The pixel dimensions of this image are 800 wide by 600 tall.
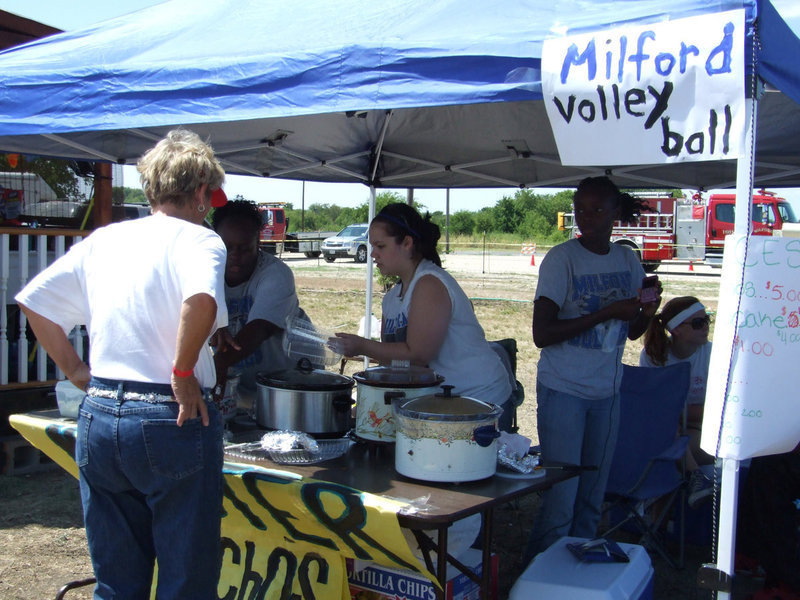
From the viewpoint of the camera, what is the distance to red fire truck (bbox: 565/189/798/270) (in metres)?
22.6

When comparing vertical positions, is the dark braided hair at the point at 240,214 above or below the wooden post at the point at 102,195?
below

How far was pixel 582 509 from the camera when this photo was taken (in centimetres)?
334

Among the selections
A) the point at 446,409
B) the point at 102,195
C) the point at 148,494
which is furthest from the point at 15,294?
the point at 446,409

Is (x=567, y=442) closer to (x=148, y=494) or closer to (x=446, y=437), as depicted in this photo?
(x=446, y=437)

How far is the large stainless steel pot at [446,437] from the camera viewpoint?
216cm

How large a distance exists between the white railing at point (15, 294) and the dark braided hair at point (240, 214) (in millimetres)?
2202

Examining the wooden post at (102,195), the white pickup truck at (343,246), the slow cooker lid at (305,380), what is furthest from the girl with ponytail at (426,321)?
the white pickup truck at (343,246)

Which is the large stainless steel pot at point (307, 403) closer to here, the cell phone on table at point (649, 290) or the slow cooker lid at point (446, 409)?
the slow cooker lid at point (446, 409)

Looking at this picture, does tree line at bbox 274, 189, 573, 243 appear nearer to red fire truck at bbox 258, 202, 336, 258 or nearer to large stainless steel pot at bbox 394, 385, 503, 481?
red fire truck at bbox 258, 202, 336, 258

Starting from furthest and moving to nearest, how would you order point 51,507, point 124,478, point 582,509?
1. point 51,507
2. point 582,509
3. point 124,478

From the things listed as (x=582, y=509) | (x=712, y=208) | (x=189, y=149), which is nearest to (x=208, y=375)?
(x=189, y=149)

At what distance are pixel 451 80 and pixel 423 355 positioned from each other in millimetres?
915

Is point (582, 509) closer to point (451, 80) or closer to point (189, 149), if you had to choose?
point (451, 80)

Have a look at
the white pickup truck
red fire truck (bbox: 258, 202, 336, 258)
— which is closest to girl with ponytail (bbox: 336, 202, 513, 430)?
the white pickup truck
